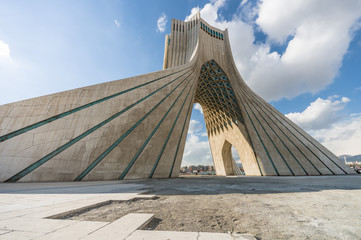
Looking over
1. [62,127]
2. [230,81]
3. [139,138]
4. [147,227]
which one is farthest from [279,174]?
[62,127]

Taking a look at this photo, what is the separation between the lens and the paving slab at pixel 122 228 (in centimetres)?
113

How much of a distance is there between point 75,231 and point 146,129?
7230mm

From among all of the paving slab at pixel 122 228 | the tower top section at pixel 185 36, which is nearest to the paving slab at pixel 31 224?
the paving slab at pixel 122 228

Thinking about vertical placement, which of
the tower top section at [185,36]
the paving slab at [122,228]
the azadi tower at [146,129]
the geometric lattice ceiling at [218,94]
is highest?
the tower top section at [185,36]

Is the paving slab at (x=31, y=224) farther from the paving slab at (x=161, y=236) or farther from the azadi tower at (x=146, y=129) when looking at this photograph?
the azadi tower at (x=146, y=129)

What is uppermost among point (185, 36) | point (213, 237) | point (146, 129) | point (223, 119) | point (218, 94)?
point (185, 36)

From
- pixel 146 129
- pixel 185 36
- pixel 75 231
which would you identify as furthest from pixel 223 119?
pixel 75 231

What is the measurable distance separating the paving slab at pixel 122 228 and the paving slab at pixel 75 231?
76 mm

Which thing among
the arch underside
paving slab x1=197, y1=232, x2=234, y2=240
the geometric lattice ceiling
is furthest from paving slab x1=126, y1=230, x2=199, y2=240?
the geometric lattice ceiling

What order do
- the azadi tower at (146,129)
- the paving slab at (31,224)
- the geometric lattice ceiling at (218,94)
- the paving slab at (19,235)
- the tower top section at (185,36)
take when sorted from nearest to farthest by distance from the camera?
the paving slab at (19,235) < the paving slab at (31,224) < the azadi tower at (146,129) < the geometric lattice ceiling at (218,94) < the tower top section at (185,36)

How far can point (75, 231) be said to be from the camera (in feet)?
4.00

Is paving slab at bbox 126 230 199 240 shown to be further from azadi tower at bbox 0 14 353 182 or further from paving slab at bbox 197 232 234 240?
azadi tower at bbox 0 14 353 182

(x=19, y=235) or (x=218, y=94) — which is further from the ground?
(x=218, y=94)

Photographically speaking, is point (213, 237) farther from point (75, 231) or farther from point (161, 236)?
point (75, 231)
